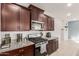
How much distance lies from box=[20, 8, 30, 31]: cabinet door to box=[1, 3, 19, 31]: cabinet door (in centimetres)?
7

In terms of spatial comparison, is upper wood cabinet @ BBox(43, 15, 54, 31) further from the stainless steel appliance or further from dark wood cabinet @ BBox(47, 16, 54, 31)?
the stainless steel appliance

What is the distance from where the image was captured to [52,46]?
1.96 meters

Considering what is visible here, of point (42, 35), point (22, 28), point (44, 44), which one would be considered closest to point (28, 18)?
point (22, 28)

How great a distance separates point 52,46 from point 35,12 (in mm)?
644

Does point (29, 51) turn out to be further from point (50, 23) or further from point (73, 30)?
point (73, 30)

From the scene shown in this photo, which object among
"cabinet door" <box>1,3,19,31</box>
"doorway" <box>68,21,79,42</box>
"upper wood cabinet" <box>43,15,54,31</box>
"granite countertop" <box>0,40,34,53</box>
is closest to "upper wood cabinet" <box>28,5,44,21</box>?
"upper wood cabinet" <box>43,15,54,31</box>

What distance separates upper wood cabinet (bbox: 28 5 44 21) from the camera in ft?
6.31

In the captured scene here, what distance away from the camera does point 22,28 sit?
1.97 m

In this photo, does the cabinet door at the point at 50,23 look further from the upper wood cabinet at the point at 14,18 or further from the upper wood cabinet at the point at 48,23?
the upper wood cabinet at the point at 14,18

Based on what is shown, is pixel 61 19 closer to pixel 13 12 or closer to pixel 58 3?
pixel 58 3

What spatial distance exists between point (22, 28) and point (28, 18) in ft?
0.66

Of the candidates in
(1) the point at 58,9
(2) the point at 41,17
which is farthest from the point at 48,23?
(1) the point at 58,9

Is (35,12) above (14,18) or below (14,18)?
above

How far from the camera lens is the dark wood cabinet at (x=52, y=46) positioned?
1933 millimetres
